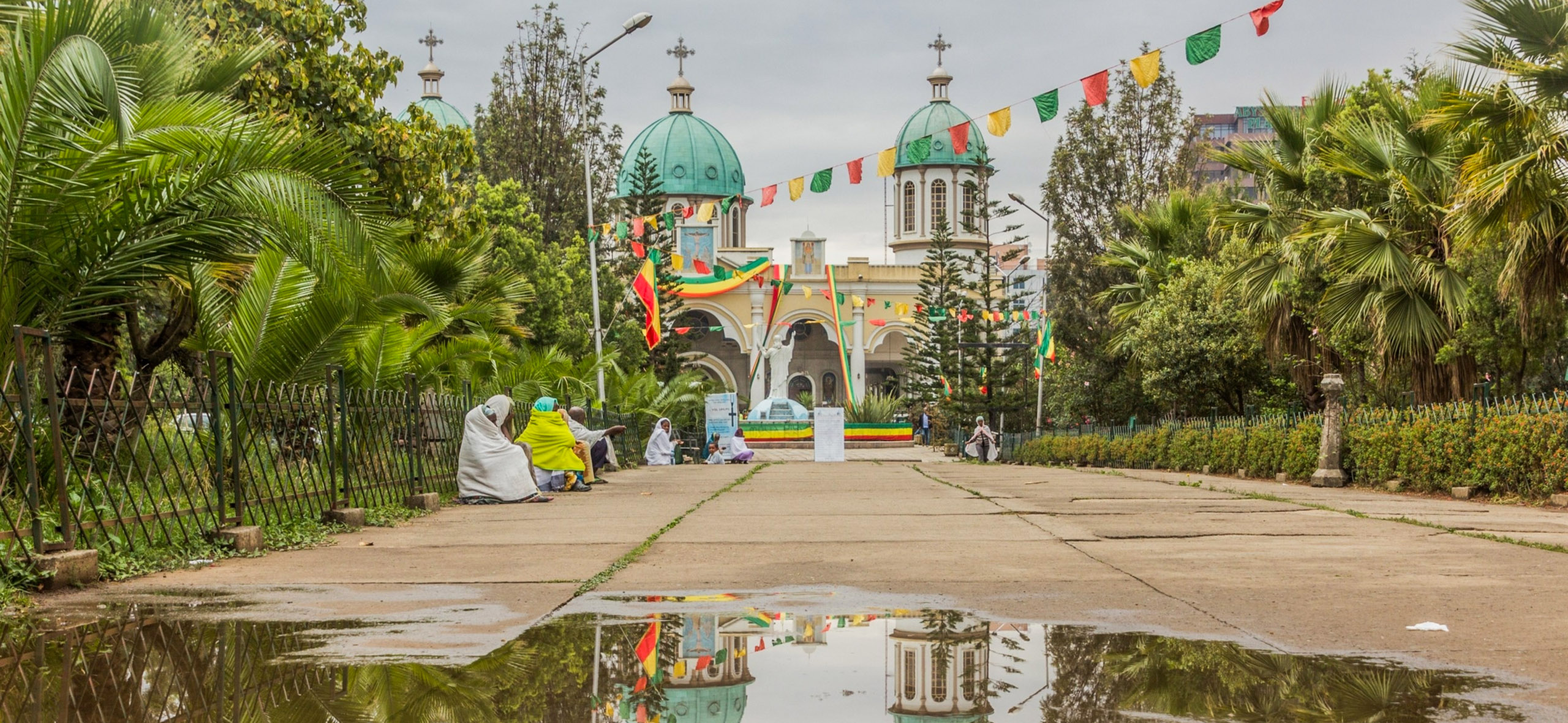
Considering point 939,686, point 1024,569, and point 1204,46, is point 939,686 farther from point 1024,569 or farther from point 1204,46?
point 1204,46

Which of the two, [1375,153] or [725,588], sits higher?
[1375,153]

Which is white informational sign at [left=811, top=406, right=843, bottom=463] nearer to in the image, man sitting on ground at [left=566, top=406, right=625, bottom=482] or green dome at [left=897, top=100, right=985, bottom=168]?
man sitting on ground at [left=566, top=406, right=625, bottom=482]

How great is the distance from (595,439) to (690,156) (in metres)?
43.8

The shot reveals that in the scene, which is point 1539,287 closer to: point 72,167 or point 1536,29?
point 1536,29

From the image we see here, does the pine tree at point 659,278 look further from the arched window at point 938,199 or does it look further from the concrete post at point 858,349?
the arched window at point 938,199

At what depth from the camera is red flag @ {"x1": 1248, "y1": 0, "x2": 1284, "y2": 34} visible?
1430 cm

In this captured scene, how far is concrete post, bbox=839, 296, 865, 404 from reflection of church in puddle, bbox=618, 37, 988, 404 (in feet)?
0.18

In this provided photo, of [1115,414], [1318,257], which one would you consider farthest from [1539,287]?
[1115,414]

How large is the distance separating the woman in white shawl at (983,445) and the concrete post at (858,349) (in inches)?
1172

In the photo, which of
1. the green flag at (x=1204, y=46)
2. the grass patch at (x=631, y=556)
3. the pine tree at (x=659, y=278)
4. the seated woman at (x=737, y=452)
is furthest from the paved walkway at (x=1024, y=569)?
the pine tree at (x=659, y=278)

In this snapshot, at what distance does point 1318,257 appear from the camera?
677 inches

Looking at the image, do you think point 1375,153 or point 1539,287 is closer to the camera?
point 1539,287

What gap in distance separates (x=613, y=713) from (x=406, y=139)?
430 inches

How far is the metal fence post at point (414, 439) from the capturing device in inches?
456
